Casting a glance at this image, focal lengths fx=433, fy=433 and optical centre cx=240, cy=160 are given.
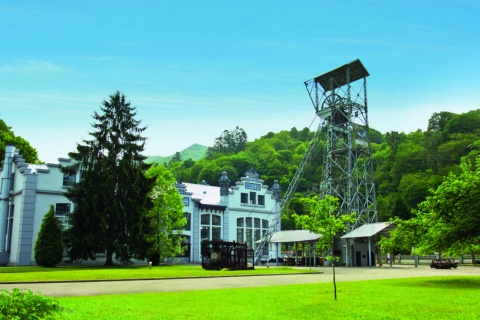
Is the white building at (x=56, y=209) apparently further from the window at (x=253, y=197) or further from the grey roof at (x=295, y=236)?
the grey roof at (x=295, y=236)

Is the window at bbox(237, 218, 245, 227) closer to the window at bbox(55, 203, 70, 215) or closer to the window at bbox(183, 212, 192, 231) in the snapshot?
the window at bbox(183, 212, 192, 231)

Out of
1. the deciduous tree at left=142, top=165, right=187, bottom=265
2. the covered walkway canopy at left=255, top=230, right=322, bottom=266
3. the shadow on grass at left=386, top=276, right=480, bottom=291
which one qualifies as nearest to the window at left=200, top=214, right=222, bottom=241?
the covered walkway canopy at left=255, top=230, right=322, bottom=266

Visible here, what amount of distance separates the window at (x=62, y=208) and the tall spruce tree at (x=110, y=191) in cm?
419

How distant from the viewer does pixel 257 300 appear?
51.5ft

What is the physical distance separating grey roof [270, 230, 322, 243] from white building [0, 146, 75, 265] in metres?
27.1

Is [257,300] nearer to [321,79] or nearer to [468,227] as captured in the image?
[468,227]

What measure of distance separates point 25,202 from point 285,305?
3797 centimetres

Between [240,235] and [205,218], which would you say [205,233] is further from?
[240,235]

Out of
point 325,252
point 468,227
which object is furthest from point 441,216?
point 325,252

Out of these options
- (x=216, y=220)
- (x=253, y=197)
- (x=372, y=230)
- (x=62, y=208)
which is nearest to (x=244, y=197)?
(x=253, y=197)

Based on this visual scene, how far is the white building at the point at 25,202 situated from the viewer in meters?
43.8

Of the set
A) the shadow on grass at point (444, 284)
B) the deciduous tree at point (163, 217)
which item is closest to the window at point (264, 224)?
the deciduous tree at point (163, 217)

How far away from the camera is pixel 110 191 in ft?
136

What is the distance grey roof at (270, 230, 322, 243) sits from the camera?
55025 mm
